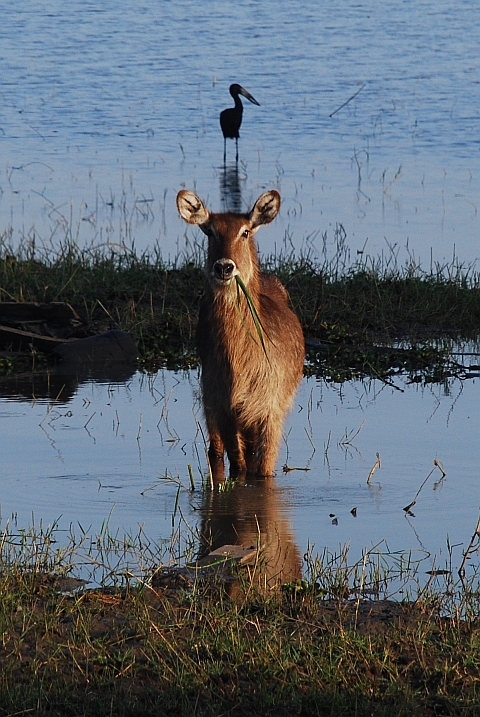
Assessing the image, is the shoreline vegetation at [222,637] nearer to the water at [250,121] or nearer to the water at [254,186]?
the water at [254,186]

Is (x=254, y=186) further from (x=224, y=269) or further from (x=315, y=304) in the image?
(x=224, y=269)

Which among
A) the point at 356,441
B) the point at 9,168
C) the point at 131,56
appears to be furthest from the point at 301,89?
the point at 356,441

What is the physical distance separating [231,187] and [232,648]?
12.7 metres

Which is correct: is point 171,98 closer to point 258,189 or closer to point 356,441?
point 258,189

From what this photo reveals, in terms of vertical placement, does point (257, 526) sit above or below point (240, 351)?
below

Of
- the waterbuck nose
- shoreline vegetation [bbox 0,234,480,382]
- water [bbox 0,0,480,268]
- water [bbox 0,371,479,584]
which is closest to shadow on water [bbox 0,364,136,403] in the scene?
water [bbox 0,371,479,584]

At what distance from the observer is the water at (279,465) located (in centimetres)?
598

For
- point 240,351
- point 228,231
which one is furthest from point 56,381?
point 228,231

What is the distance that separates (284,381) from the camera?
7.20 metres

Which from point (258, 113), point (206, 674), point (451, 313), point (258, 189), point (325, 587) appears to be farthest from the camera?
point (258, 113)

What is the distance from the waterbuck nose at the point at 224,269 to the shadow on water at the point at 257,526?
1084 mm

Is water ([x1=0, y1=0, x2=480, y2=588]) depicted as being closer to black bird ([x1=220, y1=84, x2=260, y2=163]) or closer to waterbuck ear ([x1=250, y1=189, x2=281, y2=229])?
black bird ([x1=220, y1=84, x2=260, y2=163])

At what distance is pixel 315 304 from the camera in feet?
33.6

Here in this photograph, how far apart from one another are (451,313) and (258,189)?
6.14 m
